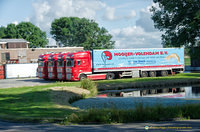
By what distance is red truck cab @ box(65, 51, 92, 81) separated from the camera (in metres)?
33.0

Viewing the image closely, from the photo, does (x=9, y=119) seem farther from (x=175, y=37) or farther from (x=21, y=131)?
(x=175, y=37)

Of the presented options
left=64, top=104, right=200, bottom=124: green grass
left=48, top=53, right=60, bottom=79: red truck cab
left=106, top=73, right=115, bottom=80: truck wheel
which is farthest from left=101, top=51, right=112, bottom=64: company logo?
left=64, top=104, right=200, bottom=124: green grass

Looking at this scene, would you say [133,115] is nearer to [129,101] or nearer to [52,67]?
[129,101]

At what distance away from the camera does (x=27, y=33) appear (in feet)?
357

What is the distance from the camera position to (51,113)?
44.7ft

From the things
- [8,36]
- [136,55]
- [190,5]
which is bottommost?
[136,55]

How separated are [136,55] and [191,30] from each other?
643 inches

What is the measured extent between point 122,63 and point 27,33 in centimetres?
7956

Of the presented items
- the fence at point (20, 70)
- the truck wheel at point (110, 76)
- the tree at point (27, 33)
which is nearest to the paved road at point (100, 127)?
the truck wheel at point (110, 76)

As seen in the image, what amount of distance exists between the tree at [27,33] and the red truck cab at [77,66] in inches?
2966

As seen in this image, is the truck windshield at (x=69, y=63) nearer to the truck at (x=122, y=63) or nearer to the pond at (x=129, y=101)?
the truck at (x=122, y=63)

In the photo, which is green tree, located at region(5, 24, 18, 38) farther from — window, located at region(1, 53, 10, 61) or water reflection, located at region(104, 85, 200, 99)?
water reflection, located at region(104, 85, 200, 99)

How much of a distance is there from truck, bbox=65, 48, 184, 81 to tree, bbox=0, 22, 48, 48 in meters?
74.6

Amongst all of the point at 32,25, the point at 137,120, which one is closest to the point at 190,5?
the point at 137,120
